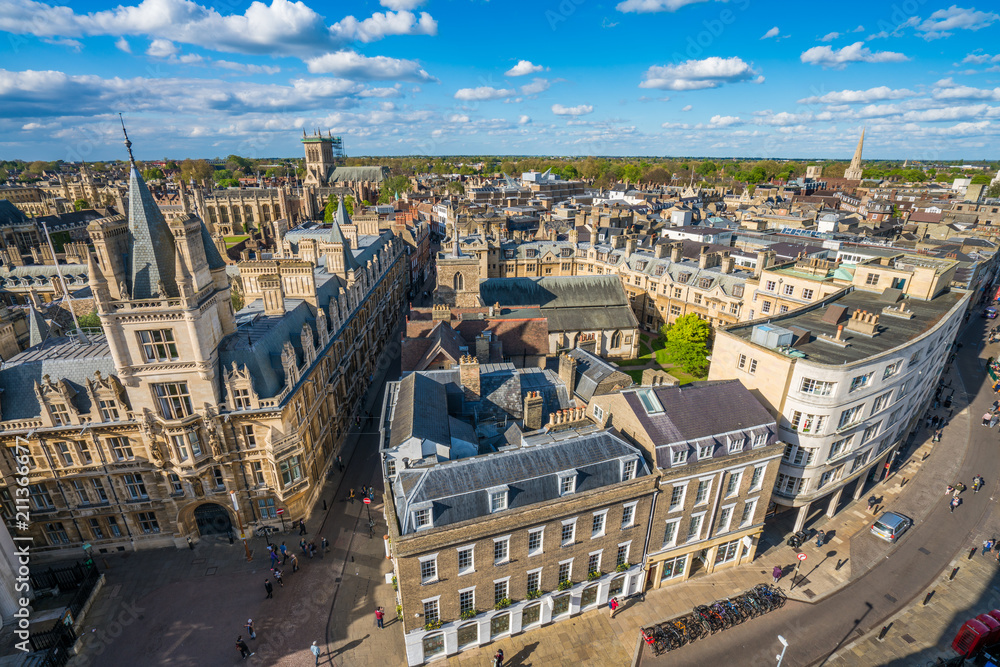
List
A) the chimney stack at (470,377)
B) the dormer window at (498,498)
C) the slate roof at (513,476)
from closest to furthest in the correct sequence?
the slate roof at (513,476)
the dormer window at (498,498)
the chimney stack at (470,377)

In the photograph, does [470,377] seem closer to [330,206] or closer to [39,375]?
[39,375]

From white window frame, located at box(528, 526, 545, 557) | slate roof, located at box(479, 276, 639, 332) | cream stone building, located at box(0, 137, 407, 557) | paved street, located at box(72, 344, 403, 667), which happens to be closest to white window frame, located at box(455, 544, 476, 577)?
white window frame, located at box(528, 526, 545, 557)

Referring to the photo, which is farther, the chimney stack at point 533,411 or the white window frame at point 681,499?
the chimney stack at point 533,411

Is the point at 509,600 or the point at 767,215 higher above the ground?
the point at 767,215

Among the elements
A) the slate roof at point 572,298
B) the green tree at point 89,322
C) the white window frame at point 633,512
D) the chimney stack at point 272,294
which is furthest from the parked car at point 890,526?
the green tree at point 89,322

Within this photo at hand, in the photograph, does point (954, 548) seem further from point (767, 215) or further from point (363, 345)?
point (767, 215)

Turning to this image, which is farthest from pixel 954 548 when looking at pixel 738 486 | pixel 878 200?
pixel 878 200

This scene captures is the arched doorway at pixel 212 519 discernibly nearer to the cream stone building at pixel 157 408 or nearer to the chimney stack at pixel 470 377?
the cream stone building at pixel 157 408
